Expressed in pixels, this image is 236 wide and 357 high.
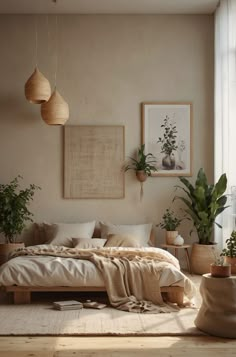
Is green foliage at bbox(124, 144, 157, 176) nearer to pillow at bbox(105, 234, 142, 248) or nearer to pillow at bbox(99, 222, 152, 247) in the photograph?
pillow at bbox(99, 222, 152, 247)

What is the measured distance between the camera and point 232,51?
7516 mm

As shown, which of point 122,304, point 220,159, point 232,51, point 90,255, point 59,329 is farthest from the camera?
point 220,159

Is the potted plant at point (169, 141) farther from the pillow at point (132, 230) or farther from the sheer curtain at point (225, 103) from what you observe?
the pillow at point (132, 230)

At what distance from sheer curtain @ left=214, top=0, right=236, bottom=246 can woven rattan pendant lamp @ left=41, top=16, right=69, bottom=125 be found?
2.07 metres

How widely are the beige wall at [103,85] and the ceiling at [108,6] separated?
4.9 inches

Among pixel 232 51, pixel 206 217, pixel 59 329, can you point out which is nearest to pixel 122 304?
pixel 59 329

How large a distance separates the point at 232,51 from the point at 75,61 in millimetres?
2218

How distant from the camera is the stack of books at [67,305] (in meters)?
5.60

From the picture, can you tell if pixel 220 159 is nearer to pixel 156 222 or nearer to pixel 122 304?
pixel 156 222

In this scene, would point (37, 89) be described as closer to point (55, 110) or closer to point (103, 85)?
point (55, 110)

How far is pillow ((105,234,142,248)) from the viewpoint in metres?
7.22

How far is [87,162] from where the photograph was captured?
27.2 ft

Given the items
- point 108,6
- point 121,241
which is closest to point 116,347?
point 121,241

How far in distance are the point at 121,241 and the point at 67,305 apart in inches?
69.9
